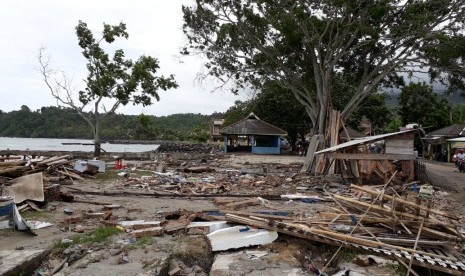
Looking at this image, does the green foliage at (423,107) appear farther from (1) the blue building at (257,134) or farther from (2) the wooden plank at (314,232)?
(2) the wooden plank at (314,232)

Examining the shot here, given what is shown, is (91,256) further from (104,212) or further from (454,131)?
(454,131)

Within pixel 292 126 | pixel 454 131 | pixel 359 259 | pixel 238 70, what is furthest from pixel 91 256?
pixel 292 126

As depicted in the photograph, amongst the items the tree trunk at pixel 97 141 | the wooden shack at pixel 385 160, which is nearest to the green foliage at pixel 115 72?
the tree trunk at pixel 97 141

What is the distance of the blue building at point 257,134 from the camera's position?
3897 cm

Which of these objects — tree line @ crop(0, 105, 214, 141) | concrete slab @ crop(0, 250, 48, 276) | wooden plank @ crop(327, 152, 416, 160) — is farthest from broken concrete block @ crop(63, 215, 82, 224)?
tree line @ crop(0, 105, 214, 141)

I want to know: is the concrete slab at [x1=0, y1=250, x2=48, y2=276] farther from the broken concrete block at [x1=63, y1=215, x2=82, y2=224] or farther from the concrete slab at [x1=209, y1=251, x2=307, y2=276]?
the concrete slab at [x1=209, y1=251, x2=307, y2=276]

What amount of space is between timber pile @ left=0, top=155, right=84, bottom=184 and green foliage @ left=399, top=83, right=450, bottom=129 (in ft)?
116

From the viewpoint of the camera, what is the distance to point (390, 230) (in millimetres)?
6422

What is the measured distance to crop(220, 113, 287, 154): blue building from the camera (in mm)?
38969

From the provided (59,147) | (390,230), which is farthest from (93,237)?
(59,147)

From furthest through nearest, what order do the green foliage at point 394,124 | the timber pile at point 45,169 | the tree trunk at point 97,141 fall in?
the green foliage at point 394,124 < the tree trunk at point 97,141 < the timber pile at point 45,169

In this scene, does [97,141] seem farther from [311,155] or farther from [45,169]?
[45,169]

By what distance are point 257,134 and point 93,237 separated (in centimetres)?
3280

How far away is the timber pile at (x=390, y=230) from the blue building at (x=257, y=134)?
104 ft
